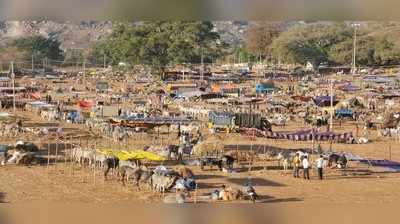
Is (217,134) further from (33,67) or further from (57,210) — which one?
(33,67)

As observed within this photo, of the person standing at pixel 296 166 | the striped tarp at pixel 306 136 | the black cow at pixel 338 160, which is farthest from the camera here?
the striped tarp at pixel 306 136

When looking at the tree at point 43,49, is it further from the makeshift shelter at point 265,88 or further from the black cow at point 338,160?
the black cow at point 338,160

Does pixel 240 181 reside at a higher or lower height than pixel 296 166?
lower

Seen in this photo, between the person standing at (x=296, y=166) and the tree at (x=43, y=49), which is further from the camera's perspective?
the tree at (x=43, y=49)

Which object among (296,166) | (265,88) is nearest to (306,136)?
(296,166)

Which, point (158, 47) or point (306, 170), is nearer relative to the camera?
point (306, 170)

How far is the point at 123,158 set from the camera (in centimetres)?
775

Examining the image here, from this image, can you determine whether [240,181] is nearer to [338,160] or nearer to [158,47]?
[338,160]

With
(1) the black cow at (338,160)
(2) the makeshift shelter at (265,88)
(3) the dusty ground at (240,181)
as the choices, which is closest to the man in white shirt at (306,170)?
(3) the dusty ground at (240,181)

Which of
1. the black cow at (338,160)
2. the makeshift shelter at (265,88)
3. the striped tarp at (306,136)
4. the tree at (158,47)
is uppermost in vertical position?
the tree at (158,47)

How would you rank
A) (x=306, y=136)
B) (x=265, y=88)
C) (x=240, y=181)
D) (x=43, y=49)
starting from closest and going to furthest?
(x=240, y=181)
(x=306, y=136)
(x=265, y=88)
(x=43, y=49)

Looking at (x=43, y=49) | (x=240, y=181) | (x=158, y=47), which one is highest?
(x=43, y=49)

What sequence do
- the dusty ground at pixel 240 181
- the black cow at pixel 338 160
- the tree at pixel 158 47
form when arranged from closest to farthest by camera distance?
the dusty ground at pixel 240 181 < the black cow at pixel 338 160 < the tree at pixel 158 47
